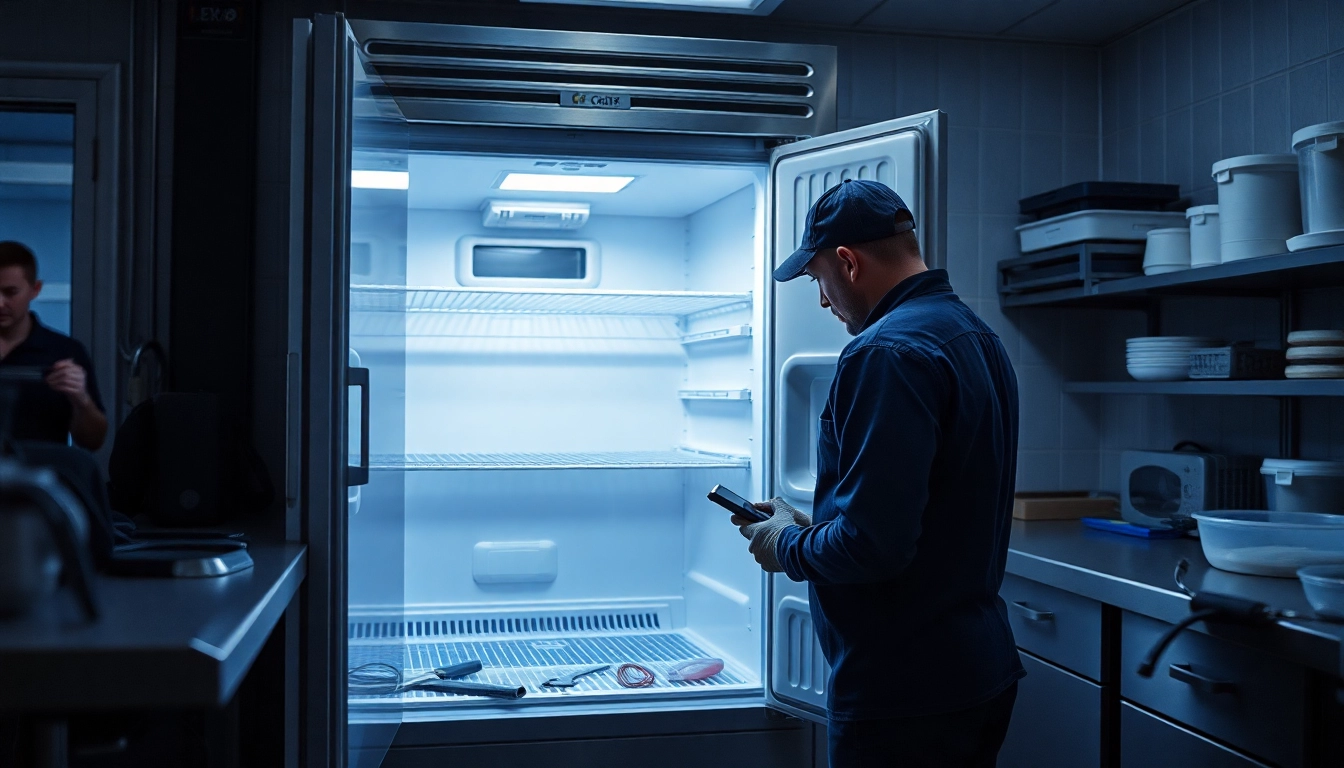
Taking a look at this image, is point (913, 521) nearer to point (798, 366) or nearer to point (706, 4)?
point (798, 366)

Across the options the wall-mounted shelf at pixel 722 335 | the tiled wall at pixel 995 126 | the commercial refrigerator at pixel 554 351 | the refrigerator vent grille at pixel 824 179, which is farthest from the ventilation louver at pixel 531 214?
the refrigerator vent grille at pixel 824 179

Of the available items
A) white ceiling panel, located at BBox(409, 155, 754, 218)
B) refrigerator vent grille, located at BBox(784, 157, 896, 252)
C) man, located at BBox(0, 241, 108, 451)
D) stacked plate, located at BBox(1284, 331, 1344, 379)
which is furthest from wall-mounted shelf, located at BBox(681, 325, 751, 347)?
man, located at BBox(0, 241, 108, 451)

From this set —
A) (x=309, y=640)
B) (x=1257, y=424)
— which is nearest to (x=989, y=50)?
(x=1257, y=424)

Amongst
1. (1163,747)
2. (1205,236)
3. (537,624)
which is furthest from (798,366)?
(537,624)

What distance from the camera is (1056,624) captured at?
2.11 metres

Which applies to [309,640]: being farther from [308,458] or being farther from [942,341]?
[942,341]

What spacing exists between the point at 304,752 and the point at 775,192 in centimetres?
157

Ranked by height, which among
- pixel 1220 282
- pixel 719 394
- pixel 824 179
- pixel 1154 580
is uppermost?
pixel 824 179

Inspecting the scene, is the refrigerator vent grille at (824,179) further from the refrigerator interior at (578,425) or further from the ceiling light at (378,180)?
the ceiling light at (378,180)

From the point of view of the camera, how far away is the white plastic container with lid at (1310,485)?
205cm

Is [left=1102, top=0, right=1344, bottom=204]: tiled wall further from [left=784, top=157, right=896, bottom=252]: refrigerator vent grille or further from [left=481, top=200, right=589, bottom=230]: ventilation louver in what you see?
[left=481, top=200, right=589, bottom=230]: ventilation louver

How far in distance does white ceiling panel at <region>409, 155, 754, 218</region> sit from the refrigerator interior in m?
0.01

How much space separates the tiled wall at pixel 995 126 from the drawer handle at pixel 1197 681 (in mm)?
1245

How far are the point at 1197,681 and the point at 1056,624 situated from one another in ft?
1.41
